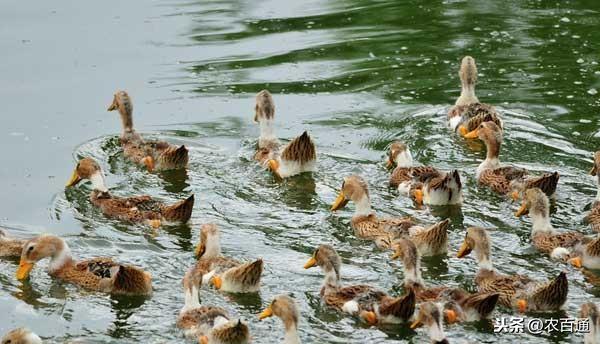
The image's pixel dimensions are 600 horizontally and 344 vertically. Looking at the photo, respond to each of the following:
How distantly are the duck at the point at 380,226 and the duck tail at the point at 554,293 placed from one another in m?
1.37

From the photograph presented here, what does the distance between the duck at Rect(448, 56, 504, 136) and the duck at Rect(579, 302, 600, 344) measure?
494 cm

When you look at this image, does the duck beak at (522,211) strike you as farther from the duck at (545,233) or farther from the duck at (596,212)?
the duck at (596,212)

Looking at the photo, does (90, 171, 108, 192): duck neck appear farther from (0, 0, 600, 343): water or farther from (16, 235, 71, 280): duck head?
(16, 235, 71, 280): duck head

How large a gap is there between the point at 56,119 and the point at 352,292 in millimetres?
6227

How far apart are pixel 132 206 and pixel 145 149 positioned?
1.71 metres

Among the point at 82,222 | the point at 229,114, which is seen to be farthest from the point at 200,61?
the point at 82,222

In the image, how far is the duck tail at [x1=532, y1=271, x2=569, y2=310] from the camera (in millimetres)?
10633

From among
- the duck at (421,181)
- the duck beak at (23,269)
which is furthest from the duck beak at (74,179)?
the duck at (421,181)

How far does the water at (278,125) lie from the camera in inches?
452

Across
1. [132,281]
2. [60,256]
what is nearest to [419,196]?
[132,281]

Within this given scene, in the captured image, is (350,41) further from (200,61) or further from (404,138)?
(404,138)

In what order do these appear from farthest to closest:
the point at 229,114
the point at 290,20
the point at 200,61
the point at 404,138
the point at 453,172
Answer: the point at 290,20, the point at 200,61, the point at 229,114, the point at 404,138, the point at 453,172

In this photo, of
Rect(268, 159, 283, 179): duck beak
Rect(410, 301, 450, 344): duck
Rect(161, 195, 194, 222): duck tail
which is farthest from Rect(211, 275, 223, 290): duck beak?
Rect(268, 159, 283, 179): duck beak

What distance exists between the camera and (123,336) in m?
10.6
